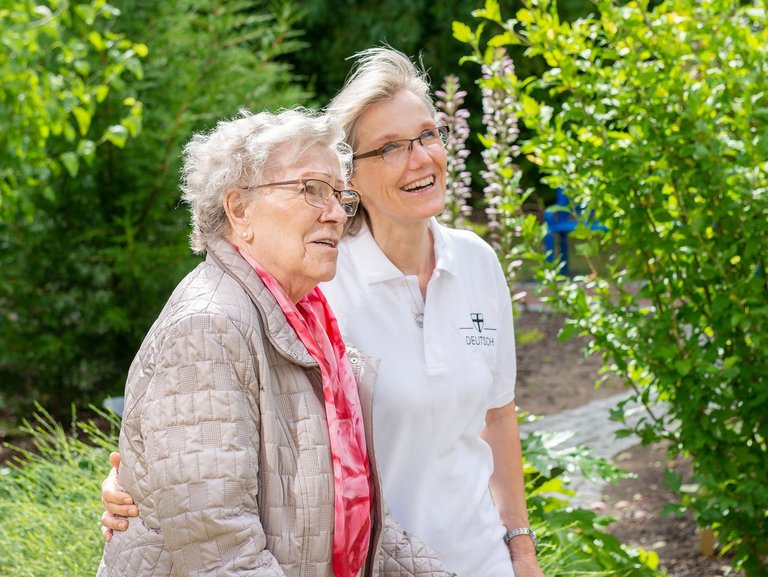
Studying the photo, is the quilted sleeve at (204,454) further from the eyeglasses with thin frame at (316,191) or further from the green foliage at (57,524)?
the green foliage at (57,524)

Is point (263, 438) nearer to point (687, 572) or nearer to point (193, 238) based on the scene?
point (193, 238)

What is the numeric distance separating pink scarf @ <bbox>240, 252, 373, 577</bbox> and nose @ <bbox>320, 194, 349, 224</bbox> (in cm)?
17

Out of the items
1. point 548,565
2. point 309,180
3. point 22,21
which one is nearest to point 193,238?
point 309,180

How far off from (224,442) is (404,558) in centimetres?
69

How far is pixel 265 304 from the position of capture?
1.94 m

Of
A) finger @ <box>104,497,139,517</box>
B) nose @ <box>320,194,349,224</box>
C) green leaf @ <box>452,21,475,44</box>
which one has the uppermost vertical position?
green leaf @ <box>452,21,475,44</box>

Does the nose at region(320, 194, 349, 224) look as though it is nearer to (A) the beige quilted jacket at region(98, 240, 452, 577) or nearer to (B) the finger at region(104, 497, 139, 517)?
(A) the beige quilted jacket at region(98, 240, 452, 577)

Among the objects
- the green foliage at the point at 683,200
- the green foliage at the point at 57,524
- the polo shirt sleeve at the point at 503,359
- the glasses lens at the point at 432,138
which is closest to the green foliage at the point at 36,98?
the green foliage at the point at 57,524

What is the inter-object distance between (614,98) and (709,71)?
1.26ft

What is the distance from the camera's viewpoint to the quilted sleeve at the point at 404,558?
7.39 ft

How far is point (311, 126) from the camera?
6.75 feet

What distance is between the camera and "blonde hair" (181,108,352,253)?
2025 millimetres

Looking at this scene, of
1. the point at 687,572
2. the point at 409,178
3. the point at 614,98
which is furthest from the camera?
the point at 687,572

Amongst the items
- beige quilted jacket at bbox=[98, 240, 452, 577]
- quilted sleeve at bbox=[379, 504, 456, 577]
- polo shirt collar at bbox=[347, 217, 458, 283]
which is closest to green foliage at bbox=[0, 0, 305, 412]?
polo shirt collar at bbox=[347, 217, 458, 283]
